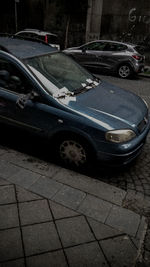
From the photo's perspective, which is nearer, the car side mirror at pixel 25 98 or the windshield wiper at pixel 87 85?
the car side mirror at pixel 25 98

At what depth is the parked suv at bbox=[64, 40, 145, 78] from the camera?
10.6 meters

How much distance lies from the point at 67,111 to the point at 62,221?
61.0 inches

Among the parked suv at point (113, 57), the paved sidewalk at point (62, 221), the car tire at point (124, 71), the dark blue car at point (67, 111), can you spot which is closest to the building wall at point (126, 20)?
the parked suv at point (113, 57)

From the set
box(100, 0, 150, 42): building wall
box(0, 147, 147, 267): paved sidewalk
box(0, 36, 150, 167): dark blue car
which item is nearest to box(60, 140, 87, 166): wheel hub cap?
box(0, 36, 150, 167): dark blue car

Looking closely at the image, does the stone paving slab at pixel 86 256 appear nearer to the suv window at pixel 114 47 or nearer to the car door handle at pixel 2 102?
the car door handle at pixel 2 102

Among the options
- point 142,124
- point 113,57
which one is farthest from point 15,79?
point 113,57

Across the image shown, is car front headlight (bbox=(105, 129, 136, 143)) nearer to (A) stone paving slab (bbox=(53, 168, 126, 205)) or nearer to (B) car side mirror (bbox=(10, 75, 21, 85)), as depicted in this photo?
(A) stone paving slab (bbox=(53, 168, 126, 205))

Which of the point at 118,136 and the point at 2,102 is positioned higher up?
the point at 2,102

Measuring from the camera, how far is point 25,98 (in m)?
3.92

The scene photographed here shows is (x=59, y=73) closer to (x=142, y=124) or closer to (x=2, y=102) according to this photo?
(x=2, y=102)

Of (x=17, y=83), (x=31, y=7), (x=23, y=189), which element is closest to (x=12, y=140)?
(x=17, y=83)

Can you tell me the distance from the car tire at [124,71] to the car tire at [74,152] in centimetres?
775

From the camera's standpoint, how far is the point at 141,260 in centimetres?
258

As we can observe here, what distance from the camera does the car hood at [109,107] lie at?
11.8 feet
